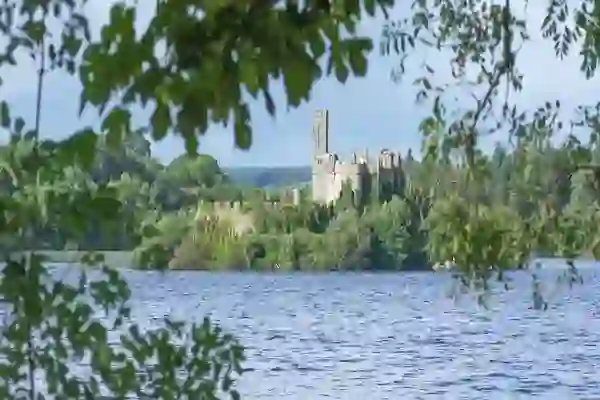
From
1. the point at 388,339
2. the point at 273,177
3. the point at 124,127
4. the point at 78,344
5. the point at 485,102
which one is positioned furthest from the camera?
the point at 388,339

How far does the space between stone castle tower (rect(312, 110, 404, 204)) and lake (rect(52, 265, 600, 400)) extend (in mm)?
2358

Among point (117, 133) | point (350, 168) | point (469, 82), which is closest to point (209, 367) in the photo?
point (469, 82)

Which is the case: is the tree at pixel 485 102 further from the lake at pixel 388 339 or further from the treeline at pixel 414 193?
the lake at pixel 388 339

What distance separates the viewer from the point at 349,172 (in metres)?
4.16

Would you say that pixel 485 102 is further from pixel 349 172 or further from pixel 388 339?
pixel 388 339

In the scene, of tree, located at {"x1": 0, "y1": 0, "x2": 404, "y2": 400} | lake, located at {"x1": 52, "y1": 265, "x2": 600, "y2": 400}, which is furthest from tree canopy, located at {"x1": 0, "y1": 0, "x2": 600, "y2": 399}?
lake, located at {"x1": 52, "y1": 265, "x2": 600, "y2": 400}

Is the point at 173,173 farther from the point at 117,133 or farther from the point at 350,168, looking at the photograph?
the point at 350,168

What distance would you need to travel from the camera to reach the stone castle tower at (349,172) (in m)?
3.11

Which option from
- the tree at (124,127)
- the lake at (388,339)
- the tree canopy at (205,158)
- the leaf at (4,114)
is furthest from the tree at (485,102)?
the lake at (388,339)

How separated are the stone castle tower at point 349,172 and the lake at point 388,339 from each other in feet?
7.74

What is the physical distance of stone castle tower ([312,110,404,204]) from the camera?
3.11 metres

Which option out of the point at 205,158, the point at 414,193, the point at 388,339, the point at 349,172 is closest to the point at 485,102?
the point at 414,193

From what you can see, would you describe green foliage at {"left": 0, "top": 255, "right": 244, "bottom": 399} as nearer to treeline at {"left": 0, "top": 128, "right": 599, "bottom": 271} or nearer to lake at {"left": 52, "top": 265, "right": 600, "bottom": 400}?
treeline at {"left": 0, "top": 128, "right": 599, "bottom": 271}

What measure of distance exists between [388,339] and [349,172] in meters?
10.8
